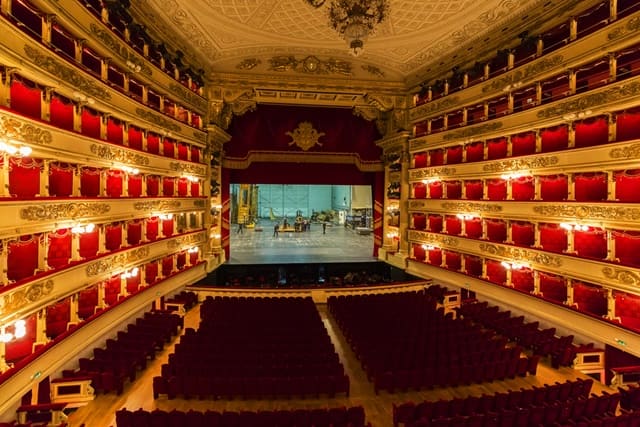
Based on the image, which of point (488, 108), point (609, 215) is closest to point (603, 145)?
point (609, 215)

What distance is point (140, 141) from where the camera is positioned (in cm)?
1284

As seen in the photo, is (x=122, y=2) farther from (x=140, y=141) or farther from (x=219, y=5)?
(x=140, y=141)

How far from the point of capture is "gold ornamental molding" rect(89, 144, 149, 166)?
999 centimetres

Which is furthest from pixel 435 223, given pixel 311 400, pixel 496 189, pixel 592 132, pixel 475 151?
pixel 311 400

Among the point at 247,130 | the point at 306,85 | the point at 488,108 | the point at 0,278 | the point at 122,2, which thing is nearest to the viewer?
the point at 0,278

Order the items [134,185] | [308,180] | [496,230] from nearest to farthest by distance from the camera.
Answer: [134,185], [496,230], [308,180]

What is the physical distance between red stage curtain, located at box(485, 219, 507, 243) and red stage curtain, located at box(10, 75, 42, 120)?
1507 cm

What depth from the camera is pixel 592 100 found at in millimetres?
Answer: 10359

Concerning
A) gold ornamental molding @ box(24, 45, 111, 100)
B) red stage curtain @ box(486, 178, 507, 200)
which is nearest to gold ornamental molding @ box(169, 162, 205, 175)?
gold ornamental molding @ box(24, 45, 111, 100)

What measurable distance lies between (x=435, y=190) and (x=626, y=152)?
870cm

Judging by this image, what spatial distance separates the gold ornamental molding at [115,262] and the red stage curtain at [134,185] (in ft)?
6.54

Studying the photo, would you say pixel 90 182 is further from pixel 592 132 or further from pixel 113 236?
pixel 592 132

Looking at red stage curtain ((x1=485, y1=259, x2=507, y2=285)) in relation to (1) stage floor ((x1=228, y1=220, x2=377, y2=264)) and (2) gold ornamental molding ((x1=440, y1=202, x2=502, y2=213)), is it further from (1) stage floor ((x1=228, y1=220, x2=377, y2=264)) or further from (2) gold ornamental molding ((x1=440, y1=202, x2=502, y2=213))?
(1) stage floor ((x1=228, y1=220, x2=377, y2=264))

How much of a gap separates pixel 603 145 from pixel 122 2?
14417 millimetres
